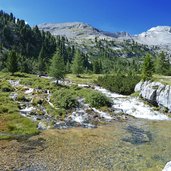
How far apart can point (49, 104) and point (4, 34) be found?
15136 centimetres

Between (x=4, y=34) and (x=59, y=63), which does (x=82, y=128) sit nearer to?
(x=59, y=63)

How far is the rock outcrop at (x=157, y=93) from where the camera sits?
56.2 m

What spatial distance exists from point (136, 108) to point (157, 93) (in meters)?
6.25

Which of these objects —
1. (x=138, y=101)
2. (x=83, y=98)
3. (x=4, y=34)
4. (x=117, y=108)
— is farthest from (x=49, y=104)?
(x=4, y=34)

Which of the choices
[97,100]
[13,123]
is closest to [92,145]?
[13,123]

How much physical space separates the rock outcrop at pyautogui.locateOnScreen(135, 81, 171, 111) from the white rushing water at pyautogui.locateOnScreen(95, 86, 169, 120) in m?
2.33

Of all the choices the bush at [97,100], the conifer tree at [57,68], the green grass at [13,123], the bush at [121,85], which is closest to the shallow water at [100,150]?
the green grass at [13,123]

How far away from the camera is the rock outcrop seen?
56.2 m

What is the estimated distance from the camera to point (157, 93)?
5928 centimetres

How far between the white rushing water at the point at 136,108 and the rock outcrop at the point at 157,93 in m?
2.33

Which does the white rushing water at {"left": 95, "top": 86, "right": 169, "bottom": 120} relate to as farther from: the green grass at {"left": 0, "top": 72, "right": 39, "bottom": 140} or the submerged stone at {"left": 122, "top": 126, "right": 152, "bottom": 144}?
the green grass at {"left": 0, "top": 72, "right": 39, "bottom": 140}

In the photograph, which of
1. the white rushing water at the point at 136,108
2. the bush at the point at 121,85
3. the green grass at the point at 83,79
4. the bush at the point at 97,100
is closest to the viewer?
the white rushing water at the point at 136,108

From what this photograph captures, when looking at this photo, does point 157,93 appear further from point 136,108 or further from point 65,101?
point 65,101

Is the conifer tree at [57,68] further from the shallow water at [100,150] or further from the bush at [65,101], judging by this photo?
the shallow water at [100,150]
